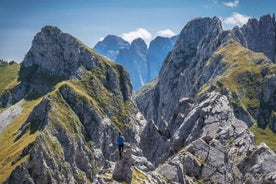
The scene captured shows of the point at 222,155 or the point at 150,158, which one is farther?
the point at 150,158

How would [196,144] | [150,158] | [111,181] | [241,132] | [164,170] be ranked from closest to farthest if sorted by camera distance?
[111,181], [164,170], [196,144], [241,132], [150,158]

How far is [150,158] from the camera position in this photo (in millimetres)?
156125

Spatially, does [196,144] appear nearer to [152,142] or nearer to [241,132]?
[241,132]

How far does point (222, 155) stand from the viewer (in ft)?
333

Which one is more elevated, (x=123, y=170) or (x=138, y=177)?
(x=138, y=177)

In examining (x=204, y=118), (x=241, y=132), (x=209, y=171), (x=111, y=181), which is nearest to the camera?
(x=111, y=181)

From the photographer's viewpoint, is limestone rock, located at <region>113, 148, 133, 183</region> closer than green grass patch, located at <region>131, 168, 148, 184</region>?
Yes

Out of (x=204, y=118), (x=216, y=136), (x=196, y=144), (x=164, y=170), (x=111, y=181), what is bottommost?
(x=111, y=181)

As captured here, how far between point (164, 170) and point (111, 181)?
21.8m

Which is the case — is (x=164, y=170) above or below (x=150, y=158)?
below

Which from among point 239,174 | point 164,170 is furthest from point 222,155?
point 164,170

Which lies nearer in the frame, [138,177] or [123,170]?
[123,170]

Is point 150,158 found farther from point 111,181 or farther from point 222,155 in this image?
point 111,181

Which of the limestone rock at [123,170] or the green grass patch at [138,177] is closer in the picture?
the limestone rock at [123,170]
